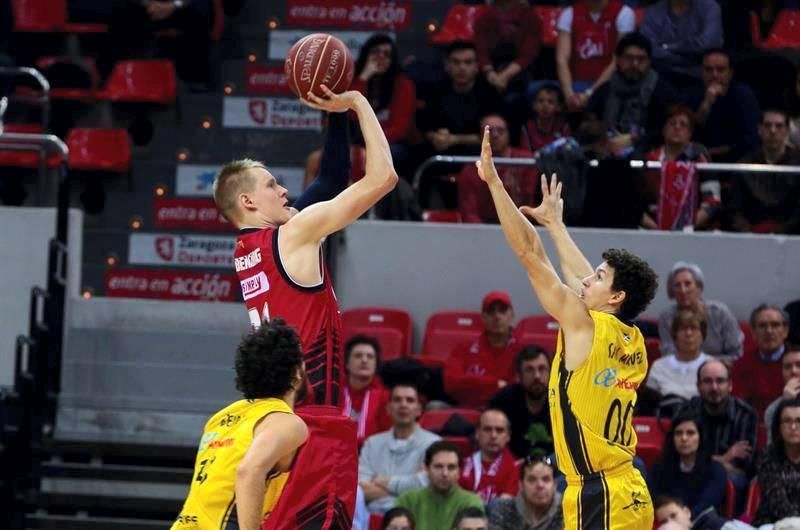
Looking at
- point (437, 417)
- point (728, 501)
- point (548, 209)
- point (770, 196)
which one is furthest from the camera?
point (770, 196)

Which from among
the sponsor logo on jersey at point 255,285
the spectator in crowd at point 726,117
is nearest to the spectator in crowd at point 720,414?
the spectator in crowd at point 726,117

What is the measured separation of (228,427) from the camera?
5785mm

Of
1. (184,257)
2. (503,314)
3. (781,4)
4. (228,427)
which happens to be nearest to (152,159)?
(184,257)

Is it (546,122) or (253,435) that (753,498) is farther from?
(253,435)

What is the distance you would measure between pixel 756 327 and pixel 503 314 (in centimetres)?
165

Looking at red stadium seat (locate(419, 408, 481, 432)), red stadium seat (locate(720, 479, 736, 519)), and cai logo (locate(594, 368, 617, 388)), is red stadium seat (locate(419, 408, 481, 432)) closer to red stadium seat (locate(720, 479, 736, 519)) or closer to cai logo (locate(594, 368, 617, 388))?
red stadium seat (locate(720, 479, 736, 519))

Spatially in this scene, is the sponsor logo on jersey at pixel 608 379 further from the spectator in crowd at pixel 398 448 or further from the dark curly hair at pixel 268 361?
the spectator in crowd at pixel 398 448

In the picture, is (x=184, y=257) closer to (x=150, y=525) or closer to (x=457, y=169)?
(x=457, y=169)

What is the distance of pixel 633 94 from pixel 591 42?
98 centimetres

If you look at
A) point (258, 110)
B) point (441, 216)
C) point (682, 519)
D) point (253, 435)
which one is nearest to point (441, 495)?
point (682, 519)

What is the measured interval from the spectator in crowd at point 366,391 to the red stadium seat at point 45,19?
5339mm

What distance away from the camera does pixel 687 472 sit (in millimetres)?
9852

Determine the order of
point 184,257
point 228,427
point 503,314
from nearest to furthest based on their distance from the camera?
1. point 228,427
2. point 503,314
3. point 184,257

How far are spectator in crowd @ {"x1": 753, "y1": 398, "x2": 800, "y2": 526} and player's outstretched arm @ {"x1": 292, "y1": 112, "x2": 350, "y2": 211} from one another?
3766 mm
